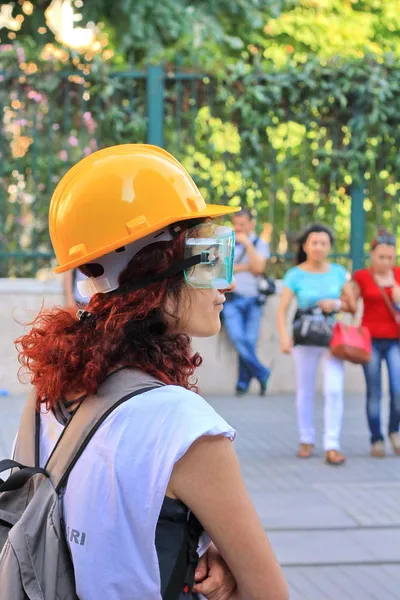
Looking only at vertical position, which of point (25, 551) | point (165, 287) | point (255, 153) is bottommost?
point (25, 551)

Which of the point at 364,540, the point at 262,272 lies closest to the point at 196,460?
the point at 364,540

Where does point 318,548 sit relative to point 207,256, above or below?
below

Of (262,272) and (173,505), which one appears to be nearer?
(173,505)

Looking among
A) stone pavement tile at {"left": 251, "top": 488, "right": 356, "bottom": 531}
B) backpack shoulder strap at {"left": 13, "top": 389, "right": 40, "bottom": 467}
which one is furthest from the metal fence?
backpack shoulder strap at {"left": 13, "top": 389, "right": 40, "bottom": 467}

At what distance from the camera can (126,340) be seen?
6.22ft

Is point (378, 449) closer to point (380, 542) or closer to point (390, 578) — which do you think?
point (380, 542)

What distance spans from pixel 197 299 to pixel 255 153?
8.68 metres

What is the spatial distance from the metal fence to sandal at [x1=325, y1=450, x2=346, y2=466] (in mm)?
3477

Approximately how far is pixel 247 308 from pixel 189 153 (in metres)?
1.59

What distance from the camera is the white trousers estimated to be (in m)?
7.42

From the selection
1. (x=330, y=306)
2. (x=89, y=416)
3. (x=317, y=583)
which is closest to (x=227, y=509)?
(x=89, y=416)

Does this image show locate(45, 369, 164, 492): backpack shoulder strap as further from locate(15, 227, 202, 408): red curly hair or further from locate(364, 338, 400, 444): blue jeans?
locate(364, 338, 400, 444): blue jeans

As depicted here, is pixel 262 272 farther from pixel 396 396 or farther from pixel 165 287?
pixel 165 287

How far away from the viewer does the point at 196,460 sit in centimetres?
172
